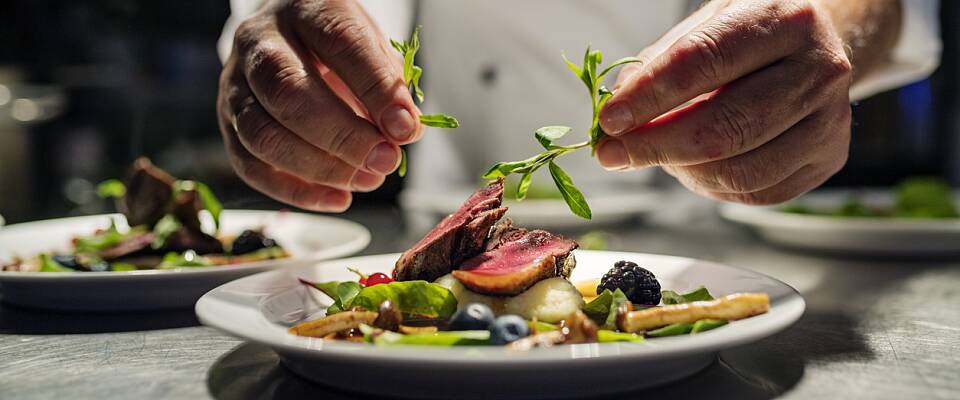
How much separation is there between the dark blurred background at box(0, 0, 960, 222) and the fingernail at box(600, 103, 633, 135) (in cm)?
464

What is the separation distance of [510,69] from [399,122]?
2919 mm

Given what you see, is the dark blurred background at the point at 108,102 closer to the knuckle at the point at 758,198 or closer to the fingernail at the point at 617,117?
the knuckle at the point at 758,198

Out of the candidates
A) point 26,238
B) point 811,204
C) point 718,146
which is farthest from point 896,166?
point 26,238

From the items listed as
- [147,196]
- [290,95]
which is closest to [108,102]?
[147,196]

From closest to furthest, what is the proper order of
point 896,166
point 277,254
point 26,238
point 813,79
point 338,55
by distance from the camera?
1. point 813,79
2. point 338,55
3. point 277,254
4. point 26,238
5. point 896,166

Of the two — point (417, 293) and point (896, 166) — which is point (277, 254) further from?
point (896, 166)

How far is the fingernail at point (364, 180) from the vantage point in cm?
184

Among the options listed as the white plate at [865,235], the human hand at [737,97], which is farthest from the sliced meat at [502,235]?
the white plate at [865,235]

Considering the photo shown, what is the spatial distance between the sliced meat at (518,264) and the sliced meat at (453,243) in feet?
0.10

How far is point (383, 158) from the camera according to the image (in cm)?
162

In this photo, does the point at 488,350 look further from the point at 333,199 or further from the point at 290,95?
the point at 333,199

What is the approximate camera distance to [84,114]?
674cm

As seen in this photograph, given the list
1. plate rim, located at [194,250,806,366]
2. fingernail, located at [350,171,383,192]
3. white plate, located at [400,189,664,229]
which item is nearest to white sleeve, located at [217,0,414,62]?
white plate, located at [400,189,664,229]

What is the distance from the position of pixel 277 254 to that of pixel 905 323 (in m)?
1.52
